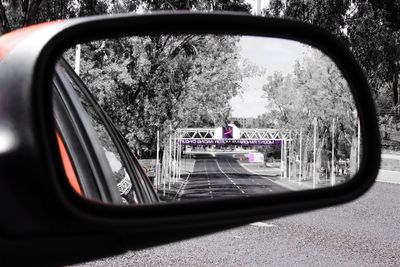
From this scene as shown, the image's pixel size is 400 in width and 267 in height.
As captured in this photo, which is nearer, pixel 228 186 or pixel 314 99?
pixel 228 186

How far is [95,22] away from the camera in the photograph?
1117 millimetres

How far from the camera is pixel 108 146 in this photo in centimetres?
190

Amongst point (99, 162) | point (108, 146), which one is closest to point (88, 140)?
point (99, 162)

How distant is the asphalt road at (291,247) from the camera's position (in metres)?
8.03

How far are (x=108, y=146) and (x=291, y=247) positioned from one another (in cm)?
787

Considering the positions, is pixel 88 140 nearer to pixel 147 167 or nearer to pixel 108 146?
pixel 108 146

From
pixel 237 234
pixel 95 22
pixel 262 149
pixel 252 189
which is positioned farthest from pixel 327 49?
pixel 237 234

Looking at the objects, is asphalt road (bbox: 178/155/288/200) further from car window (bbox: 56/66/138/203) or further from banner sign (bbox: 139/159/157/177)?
banner sign (bbox: 139/159/157/177)

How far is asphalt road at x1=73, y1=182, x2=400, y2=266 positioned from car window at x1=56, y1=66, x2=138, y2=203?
5735 mm

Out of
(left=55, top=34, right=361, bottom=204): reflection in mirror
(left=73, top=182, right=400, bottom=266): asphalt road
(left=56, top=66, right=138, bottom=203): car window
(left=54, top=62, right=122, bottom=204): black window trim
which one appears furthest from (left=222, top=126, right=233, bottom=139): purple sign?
(left=73, top=182, right=400, bottom=266): asphalt road

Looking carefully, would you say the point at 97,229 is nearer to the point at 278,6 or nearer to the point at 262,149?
the point at 262,149

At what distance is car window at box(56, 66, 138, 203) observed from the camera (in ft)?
5.54

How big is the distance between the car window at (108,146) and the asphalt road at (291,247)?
573cm

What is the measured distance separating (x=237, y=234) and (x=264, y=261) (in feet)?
10.3
